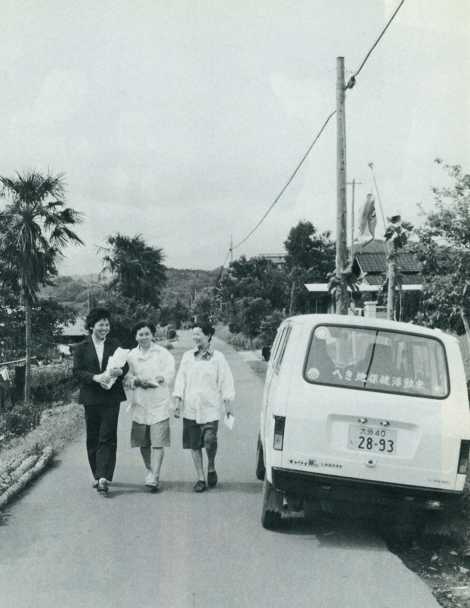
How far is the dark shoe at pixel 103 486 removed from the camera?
23.0 ft

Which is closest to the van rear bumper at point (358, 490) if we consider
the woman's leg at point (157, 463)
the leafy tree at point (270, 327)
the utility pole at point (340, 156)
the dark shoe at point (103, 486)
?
the woman's leg at point (157, 463)

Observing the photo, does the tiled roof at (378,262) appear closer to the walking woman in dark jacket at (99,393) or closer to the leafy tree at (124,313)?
the leafy tree at (124,313)

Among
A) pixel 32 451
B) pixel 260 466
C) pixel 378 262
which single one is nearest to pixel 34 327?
pixel 32 451

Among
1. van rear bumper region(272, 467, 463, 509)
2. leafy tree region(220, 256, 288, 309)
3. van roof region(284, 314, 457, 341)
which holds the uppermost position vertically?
leafy tree region(220, 256, 288, 309)

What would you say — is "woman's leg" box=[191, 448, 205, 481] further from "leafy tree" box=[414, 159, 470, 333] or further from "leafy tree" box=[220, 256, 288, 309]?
"leafy tree" box=[220, 256, 288, 309]

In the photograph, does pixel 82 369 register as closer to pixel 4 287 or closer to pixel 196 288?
pixel 4 287

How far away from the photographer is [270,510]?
233 inches

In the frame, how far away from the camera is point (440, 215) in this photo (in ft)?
39.7

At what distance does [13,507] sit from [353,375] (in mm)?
3267

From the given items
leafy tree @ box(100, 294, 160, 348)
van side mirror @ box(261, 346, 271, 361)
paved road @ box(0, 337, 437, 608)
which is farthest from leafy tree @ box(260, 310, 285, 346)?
paved road @ box(0, 337, 437, 608)

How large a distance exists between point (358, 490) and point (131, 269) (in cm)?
3908

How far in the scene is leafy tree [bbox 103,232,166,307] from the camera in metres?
43.6

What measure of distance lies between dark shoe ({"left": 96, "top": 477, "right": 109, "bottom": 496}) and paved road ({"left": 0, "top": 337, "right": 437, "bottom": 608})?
7 centimetres

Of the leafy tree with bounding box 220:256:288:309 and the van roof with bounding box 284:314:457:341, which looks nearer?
the van roof with bounding box 284:314:457:341
